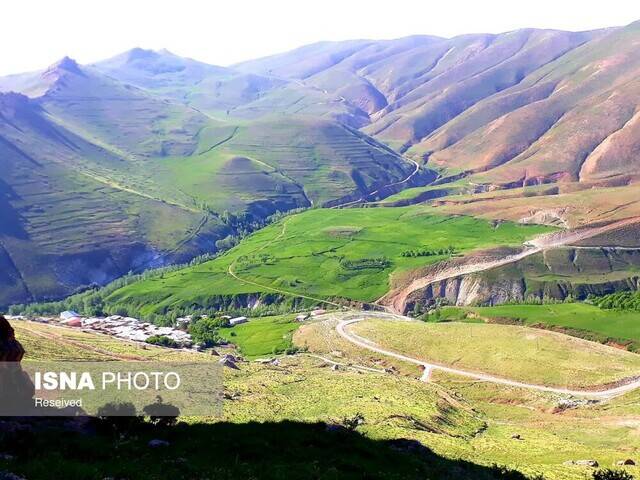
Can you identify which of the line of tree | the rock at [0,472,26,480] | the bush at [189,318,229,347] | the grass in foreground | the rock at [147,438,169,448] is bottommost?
the bush at [189,318,229,347]

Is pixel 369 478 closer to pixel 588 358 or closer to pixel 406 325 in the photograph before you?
pixel 588 358

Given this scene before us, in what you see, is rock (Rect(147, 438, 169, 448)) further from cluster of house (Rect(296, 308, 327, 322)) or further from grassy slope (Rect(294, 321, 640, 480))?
cluster of house (Rect(296, 308, 327, 322))

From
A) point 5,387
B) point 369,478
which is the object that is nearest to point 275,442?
point 369,478

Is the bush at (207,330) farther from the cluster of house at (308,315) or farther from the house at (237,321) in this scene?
the cluster of house at (308,315)

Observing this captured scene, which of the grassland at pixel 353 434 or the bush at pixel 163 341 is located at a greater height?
the grassland at pixel 353 434

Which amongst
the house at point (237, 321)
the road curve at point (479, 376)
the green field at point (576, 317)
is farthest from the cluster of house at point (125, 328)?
the green field at point (576, 317)

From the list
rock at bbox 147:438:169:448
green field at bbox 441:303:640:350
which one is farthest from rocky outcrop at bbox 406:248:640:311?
rock at bbox 147:438:169:448
